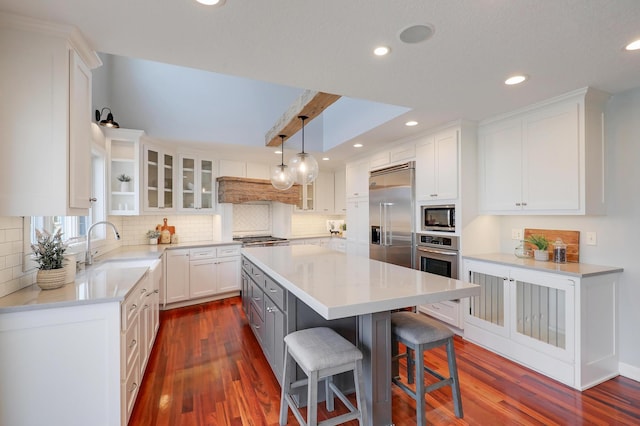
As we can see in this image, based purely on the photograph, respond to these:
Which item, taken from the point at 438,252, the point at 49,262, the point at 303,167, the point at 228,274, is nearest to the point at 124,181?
the point at 228,274

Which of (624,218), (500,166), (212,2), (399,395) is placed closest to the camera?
(212,2)

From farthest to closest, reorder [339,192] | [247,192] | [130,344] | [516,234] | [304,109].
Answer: [339,192]
[247,192]
[516,234]
[304,109]
[130,344]

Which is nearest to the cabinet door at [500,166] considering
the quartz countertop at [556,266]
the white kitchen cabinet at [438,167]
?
the white kitchen cabinet at [438,167]

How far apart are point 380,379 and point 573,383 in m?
1.73

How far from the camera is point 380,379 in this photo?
71.1 inches

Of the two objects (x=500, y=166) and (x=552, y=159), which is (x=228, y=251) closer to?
(x=500, y=166)

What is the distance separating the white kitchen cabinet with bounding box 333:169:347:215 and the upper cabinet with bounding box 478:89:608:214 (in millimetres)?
3109

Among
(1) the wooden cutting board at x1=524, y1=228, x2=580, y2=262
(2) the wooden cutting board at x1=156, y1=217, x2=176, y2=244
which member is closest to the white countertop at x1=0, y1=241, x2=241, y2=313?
(2) the wooden cutting board at x1=156, y1=217, x2=176, y2=244

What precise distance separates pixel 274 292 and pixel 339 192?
13.2 feet

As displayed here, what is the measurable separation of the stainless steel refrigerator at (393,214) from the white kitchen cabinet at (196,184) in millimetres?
2612

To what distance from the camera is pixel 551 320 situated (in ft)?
8.72

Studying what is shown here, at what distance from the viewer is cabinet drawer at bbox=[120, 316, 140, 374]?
178 centimetres

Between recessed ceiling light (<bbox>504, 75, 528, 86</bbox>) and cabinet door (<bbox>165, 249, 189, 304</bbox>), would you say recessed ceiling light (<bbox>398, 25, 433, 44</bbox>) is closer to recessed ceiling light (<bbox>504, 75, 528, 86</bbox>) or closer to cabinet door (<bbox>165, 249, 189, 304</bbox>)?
recessed ceiling light (<bbox>504, 75, 528, 86</bbox>)

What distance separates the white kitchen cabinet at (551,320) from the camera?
234 centimetres
